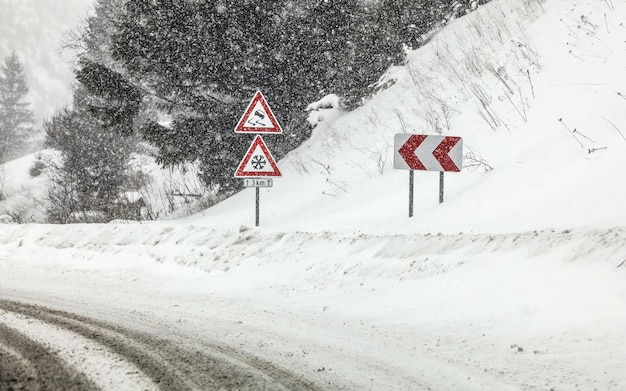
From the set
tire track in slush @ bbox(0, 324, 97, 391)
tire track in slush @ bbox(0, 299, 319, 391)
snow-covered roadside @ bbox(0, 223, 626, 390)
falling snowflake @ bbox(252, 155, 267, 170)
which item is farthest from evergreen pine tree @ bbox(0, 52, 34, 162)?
tire track in slush @ bbox(0, 324, 97, 391)

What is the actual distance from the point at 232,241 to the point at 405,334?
4.52m

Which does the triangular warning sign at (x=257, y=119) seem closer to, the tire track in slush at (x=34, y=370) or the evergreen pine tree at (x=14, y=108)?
the tire track in slush at (x=34, y=370)

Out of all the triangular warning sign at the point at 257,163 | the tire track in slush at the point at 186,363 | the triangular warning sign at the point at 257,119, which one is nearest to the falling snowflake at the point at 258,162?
the triangular warning sign at the point at 257,163

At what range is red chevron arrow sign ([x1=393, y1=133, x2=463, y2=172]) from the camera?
834 cm

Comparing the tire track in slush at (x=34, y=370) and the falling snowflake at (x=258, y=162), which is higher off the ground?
the falling snowflake at (x=258, y=162)

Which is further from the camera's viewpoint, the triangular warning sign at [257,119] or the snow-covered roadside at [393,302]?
the triangular warning sign at [257,119]

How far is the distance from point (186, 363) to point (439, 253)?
3426 millimetres

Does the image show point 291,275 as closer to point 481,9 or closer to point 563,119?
point 563,119

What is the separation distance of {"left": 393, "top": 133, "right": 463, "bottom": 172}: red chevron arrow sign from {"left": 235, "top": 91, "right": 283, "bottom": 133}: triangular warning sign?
282 centimetres

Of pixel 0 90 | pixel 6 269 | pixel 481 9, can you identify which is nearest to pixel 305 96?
pixel 481 9

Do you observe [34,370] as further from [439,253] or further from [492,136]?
[492,136]

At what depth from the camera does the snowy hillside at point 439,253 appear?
4.10 meters

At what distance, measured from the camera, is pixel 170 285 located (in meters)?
7.45

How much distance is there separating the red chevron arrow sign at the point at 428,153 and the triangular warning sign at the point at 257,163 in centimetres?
267
